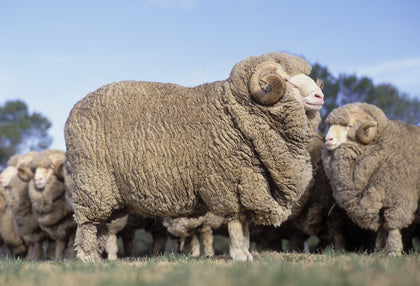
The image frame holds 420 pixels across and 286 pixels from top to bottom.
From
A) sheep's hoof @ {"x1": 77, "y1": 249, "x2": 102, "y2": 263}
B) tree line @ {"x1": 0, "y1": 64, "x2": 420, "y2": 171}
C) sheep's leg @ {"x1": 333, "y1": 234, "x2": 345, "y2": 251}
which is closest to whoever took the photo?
sheep's hoof @ {"x1": 77, "y1": 249, "x2": 102, "y2": 263}

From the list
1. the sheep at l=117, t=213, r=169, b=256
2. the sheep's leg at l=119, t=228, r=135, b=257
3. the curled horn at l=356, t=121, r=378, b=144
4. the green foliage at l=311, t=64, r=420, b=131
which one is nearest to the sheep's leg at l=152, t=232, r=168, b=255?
the sheep at l=117, t=213, r=169, b=256

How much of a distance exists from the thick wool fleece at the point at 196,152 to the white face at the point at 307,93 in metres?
0.11

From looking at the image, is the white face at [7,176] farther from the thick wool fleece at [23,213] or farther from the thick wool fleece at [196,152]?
the thick wool fleece at [196,152]

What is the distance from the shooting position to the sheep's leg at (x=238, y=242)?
16.5 feet

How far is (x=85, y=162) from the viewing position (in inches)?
230

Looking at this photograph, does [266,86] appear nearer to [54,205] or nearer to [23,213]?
[54,205]

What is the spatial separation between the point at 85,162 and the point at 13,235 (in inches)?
335

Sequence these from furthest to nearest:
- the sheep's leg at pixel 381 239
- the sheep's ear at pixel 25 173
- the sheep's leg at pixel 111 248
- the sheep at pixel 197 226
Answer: the sheep's ear at pixel 25 173 → the sheep's leg at pixel 111 248 → the sheep at pixel 197 226 → the sheep's leg at pixel 381 239

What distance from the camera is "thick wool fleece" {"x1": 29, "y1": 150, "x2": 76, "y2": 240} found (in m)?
9.91

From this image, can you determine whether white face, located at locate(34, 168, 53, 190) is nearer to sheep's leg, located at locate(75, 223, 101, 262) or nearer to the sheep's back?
the sheep's back

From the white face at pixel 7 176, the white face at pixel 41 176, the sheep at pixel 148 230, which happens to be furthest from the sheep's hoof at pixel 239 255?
the white face at pixel 7 176

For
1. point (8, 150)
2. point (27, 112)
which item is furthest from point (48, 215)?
point (27, 112)

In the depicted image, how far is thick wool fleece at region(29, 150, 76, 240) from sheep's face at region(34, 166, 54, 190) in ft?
0.17

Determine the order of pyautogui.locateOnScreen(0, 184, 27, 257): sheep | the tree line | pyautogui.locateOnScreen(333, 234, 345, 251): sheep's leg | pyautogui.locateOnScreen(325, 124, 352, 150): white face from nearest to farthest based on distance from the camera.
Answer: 1. pyautogui.locateOnScreen(325, 124, 352, 150): white face
2. pyautogui.locateOnScreen(333, 234, 345, 251): sheep's leg
3. pyautogui.locateOnScreen(0, 184, 27, 257): sheep
4. the tree line
